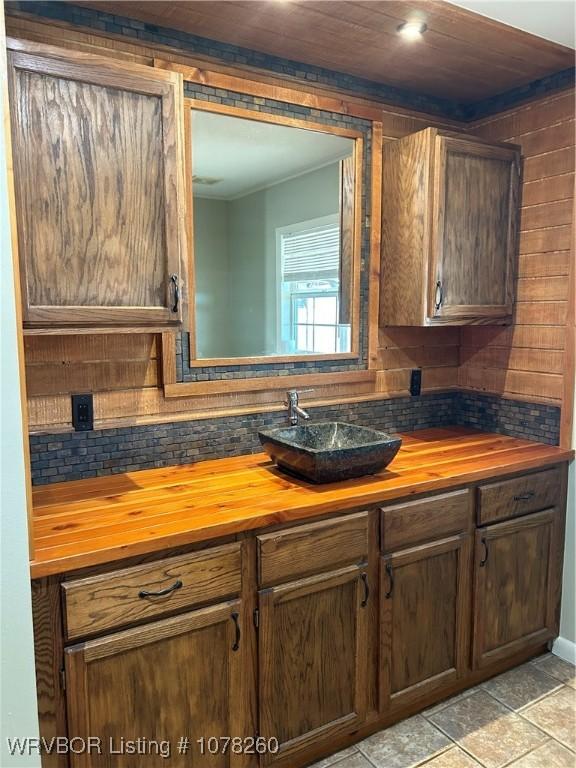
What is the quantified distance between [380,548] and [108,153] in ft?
4.93

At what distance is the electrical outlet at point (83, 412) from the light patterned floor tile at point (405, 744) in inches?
57.8

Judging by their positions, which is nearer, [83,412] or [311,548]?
[311,548]

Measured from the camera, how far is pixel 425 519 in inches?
80.4

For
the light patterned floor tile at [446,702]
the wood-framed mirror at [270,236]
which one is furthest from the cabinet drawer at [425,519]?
the wood-framed mirror at [270,236]

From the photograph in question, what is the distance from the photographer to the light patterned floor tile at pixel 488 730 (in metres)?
1.99

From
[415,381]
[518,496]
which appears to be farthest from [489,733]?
[415,381]

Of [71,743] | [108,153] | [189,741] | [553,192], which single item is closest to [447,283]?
[553,192]

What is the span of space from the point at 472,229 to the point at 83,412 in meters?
1.74

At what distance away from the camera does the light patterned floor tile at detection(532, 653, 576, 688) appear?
7.79 ft

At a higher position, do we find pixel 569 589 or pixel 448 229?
pixel 448 229

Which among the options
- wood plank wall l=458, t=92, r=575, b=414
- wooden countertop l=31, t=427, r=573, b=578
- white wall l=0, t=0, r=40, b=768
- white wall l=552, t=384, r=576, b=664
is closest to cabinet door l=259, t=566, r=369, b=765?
wooden countertop l=31, t=427, r=573, b=578

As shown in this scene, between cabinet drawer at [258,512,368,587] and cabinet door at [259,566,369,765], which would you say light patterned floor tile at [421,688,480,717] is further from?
cabinet drawer at [258,512,368,587]

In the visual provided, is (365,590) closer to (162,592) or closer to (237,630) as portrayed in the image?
(237,630)

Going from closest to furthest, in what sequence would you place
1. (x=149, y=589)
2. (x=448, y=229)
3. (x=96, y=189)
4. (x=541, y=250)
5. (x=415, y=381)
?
(x=149, y=589) → (x=96, y=189) → (x=448, y=229) → (x=541, y=250) → (x=415, y=381)
